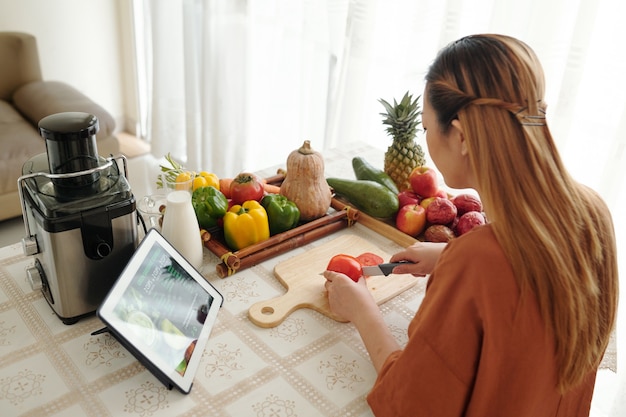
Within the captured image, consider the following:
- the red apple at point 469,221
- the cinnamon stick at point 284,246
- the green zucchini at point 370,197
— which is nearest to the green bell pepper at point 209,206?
the cinnamon stick at point 284,246

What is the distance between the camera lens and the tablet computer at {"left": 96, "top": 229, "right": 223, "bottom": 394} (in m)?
0.91

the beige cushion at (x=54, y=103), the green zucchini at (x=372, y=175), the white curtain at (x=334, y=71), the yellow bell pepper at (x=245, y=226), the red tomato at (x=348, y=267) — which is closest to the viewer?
the red tomato at (x=348, y=267)

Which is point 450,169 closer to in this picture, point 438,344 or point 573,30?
point 438,344

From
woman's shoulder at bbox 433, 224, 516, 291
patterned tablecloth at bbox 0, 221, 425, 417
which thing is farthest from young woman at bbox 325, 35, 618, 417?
patterned tablecloth at bbox 0, 221, 425, 417

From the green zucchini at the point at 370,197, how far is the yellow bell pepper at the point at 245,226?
0.30 metres

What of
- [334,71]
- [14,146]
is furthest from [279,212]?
[14,146]

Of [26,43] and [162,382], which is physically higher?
[26,43]

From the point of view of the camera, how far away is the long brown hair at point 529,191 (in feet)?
2.51

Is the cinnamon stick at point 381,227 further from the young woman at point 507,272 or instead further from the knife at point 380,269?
the young woman at point 507,272

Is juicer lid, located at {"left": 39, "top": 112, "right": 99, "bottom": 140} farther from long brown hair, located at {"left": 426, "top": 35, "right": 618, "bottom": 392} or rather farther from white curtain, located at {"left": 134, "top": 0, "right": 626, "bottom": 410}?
white curtain, located at {"left": 134, "top": 0, "right": 626, "bottom": 410}

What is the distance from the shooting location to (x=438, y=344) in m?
0.82

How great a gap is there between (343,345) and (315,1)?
1989 millimetres

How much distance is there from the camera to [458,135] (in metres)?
0.87

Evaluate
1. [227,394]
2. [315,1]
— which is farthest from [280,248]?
[315,1]
